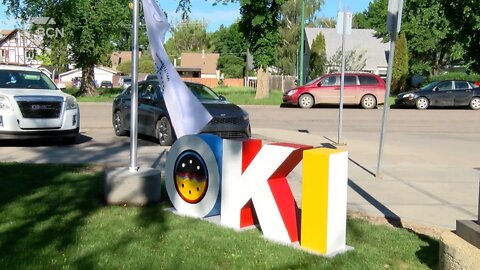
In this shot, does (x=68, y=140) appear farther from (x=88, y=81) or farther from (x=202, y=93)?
(x=88, y=81)

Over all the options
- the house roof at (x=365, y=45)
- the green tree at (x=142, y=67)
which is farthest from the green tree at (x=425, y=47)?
the green tree at (x=142, y=67)

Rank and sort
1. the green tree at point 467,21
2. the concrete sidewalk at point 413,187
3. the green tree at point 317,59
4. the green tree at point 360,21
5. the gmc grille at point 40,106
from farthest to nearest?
the green tree at point 360,21 → the green tree at point 317,59 → the gmc grille at point 40,106 → the green tree at point 467,21 → the concrete sidewalk at point 413,187

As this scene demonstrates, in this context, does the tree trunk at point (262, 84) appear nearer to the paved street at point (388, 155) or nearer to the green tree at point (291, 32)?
the paved street at point (388, 155)

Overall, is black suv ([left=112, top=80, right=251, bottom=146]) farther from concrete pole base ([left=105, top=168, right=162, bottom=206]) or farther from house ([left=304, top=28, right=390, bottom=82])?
house ([left=304, top=28, right=390, bottom=82])

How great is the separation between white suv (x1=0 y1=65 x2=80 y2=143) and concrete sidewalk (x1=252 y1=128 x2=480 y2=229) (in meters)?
5.35

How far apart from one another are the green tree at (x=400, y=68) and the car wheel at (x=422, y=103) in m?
15.5

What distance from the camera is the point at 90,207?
6.18 m

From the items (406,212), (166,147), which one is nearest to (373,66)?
(166,147)

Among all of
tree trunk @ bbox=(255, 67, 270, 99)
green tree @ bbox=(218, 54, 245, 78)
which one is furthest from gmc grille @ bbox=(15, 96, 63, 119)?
green tree @ bbox=(218, 54, 245, 78)

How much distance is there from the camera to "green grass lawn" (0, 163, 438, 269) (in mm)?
4422

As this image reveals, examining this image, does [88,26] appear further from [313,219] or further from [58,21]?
[313,219]

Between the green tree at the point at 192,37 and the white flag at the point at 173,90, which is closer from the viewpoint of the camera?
the white flag at the point at 173,90

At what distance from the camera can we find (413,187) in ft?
26.9

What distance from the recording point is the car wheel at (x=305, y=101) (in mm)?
26094
